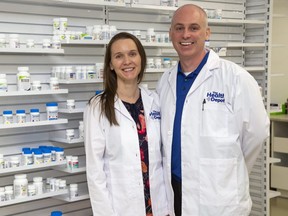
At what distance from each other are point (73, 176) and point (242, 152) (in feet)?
5.01

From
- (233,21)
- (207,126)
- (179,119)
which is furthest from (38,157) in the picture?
(233,21)

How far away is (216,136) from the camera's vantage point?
9.80 ft

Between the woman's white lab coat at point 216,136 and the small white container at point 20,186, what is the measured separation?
3.45ft

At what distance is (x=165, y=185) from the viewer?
3201mm

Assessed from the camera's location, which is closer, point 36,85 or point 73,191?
point 36,85

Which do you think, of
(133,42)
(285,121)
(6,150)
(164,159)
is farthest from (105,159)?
(285,121)

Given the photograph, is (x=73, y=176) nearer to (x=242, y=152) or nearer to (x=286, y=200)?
(x=242, y=152)

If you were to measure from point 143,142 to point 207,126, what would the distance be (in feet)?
1.33

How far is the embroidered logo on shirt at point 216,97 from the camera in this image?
9.87ft

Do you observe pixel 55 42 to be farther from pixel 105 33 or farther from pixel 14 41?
pixel 105 33

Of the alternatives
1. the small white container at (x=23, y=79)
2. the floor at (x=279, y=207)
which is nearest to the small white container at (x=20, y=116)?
the small white container at (x=23, y=79)

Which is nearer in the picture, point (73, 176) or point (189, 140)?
point (189, 140)

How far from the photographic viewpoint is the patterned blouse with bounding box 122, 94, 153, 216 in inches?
121

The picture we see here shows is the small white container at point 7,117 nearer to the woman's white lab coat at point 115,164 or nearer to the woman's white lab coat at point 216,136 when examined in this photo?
the woman's white lab coat at point 115,164
